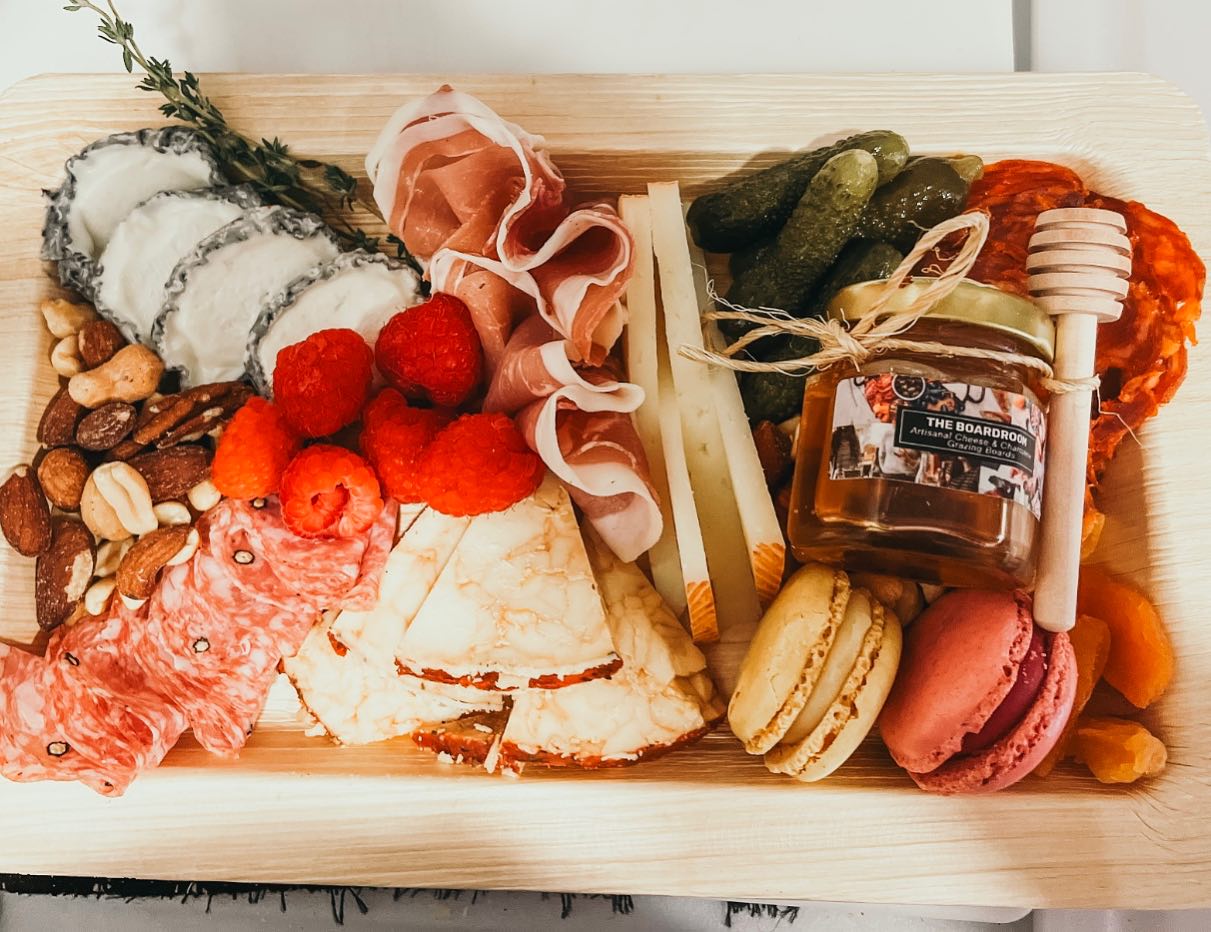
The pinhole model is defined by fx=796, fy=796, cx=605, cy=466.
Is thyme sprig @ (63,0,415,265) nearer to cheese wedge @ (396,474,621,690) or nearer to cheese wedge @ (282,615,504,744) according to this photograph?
cheese wedge @ (396,474,621,690)

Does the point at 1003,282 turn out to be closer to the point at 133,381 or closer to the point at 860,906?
the point at 860,906

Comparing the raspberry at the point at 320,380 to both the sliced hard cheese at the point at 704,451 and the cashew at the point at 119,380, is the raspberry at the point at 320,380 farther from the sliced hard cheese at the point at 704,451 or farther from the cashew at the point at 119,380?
the sliced hard cheese at the point at 704,451

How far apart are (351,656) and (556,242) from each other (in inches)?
27.7

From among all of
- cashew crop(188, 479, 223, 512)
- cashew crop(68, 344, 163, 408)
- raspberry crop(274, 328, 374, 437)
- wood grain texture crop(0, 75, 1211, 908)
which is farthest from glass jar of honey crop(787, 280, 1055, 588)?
cashew crop(68, 344, 163, 408)

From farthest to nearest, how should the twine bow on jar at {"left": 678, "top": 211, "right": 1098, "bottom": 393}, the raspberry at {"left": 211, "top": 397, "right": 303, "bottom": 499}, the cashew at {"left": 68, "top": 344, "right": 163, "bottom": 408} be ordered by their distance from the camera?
the cashew at {"left": 68, "top": 344, "right": 163, "bottom": 408} < the raspberry at {"left": 211, "top": 397, "right": 303, "bottom": 499} < the twine bow on jar at {"left": 678, "top": 211, "right": 1098, "bottom": 393}

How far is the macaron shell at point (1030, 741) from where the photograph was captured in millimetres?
1078

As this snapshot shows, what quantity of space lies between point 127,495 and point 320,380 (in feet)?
1.26

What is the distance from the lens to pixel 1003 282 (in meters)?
1.21

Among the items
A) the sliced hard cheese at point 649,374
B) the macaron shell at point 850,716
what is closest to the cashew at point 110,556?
the sliced hard cheese at point 649,374

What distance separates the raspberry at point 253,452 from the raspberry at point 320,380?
0.03 meters

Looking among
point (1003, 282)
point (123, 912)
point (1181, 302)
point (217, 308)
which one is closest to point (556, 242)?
point (217, 308)

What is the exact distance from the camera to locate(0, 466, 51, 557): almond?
1203 millimetres

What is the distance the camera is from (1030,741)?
1.08m

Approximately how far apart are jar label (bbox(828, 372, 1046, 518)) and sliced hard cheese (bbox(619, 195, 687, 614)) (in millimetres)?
309
